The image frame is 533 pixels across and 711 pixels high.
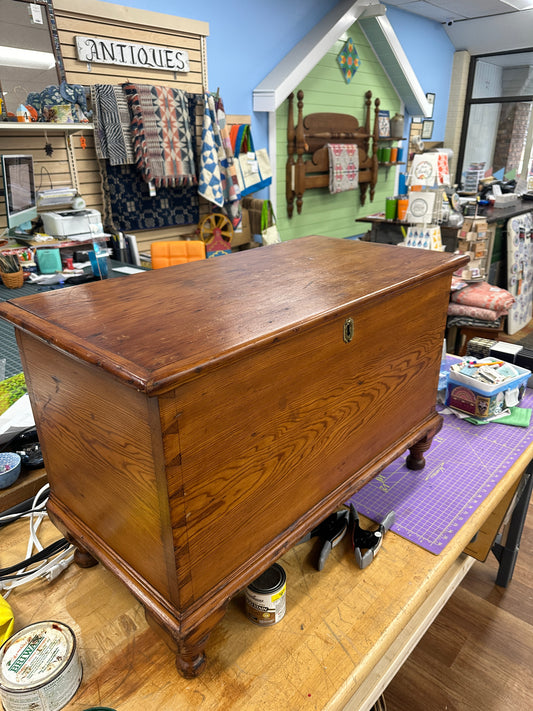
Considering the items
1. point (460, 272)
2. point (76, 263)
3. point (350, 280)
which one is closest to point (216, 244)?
point (76, 263)

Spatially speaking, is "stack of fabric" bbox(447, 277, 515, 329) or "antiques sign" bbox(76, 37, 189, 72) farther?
"stack of fabric" bbox(447, 277, 515, 329)

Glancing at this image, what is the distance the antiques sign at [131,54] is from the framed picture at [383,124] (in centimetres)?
277

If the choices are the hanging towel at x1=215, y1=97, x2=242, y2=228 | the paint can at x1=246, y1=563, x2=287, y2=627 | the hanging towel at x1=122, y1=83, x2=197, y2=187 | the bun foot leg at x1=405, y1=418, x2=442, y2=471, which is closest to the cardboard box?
the hanging towel at x1=215, y1=97, x2=242, y2=228

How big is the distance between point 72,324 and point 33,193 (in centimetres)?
239

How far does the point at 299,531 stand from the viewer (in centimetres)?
85

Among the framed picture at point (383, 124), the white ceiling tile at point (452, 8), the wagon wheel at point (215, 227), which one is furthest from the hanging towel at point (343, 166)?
the white ceiling tile at point (452, 8)

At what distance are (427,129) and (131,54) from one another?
4774 mm

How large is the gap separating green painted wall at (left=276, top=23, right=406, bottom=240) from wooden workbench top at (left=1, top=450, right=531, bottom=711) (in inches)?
160

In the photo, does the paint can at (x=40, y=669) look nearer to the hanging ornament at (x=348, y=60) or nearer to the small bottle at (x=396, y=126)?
the hanging ornament at (x=348, y=60)

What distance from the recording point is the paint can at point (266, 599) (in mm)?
823

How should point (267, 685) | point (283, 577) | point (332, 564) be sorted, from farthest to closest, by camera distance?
point (332, 564) → point (283, 577) → point (267, 685)

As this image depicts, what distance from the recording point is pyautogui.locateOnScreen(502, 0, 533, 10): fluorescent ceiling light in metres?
5.12

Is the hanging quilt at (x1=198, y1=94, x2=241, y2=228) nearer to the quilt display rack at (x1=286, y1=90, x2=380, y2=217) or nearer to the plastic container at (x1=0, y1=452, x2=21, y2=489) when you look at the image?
the quilt display rack at (x1=286, y1=90, x2=380, y2=217)

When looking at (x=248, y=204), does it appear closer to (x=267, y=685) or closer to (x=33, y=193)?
(x=33, y=193)
